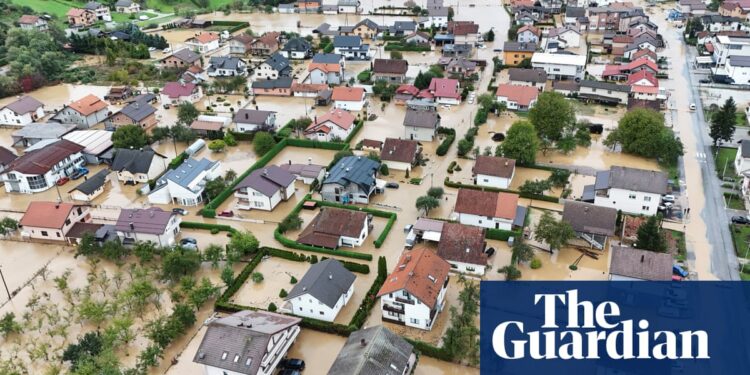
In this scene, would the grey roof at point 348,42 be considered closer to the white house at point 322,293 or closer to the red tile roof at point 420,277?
the red tile roof at point 420,277

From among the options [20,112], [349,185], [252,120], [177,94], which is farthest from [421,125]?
[20,112]

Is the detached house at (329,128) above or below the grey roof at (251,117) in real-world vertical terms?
below

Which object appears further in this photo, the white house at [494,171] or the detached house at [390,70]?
the detached house at [390,70]

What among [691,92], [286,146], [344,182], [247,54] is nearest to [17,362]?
[344,182]

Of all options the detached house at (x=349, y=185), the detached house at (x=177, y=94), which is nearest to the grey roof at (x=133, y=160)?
the detached house at (x=349, y=185)

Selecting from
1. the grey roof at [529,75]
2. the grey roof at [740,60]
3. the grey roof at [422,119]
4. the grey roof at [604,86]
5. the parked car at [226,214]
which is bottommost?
the parked car at [226,214]

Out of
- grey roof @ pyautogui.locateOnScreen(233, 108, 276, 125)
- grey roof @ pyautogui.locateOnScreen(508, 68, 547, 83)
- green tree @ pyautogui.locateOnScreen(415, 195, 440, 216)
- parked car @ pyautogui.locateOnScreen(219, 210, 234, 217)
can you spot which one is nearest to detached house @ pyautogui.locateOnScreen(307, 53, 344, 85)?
grey roof @ pyautogui.locateOnScreen(233, 108, 276, 125)

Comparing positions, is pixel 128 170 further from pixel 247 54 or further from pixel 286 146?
pixel 247 54

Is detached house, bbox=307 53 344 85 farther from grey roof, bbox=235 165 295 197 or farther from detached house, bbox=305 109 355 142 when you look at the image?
grey roof, bbox=235 165 295 197

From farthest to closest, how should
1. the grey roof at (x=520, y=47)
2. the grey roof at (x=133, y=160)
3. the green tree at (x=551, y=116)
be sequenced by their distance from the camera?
the grey roof at (x=520, y=47)
the green tree at (x=551, y=116)
the grey roof at (x=133, y=160)
